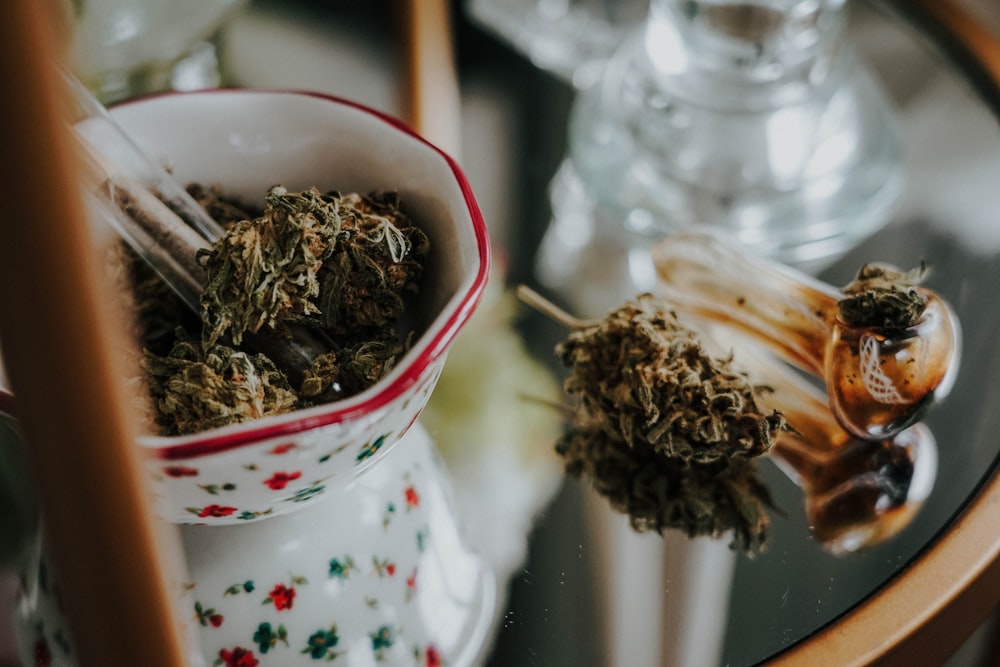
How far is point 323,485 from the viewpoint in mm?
344

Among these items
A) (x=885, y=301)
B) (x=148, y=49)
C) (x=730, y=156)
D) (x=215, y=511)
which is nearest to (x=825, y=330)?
(x=885, y=301)

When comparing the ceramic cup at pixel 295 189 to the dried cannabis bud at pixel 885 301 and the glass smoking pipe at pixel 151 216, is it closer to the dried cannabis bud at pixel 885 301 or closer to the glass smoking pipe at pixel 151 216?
the glass smoking pipe at pixel 151 216

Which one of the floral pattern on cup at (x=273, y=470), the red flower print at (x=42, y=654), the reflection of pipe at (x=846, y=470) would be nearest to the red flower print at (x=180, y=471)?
the floral pattern on cup at (x=273, y=470)

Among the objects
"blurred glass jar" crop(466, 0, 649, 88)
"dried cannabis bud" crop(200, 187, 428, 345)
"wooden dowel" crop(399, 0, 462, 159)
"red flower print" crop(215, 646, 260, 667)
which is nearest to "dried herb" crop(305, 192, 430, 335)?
"dried cannabis bud" crop(200, 187, 428, 345)

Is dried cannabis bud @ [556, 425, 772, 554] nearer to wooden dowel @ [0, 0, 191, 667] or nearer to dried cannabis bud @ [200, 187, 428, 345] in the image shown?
dried cannabis bud @ [200, 187, 428, 345]

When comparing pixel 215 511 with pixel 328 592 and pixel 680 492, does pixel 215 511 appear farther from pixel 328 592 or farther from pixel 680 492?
pixel 680 492

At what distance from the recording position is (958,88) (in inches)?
26.0

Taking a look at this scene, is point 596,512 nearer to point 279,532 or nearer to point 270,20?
point 279,532

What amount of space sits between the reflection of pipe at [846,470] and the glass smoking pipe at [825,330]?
0.01 m

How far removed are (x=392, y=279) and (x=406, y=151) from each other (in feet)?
0.18

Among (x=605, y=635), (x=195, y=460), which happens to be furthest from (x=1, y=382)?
(x=605, y=635)

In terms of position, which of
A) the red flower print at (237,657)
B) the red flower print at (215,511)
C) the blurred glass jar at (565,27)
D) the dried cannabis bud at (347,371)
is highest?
the dried cannabis bud at (347,371)

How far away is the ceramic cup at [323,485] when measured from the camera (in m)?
0.32

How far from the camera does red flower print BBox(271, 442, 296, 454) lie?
12.2 inches
